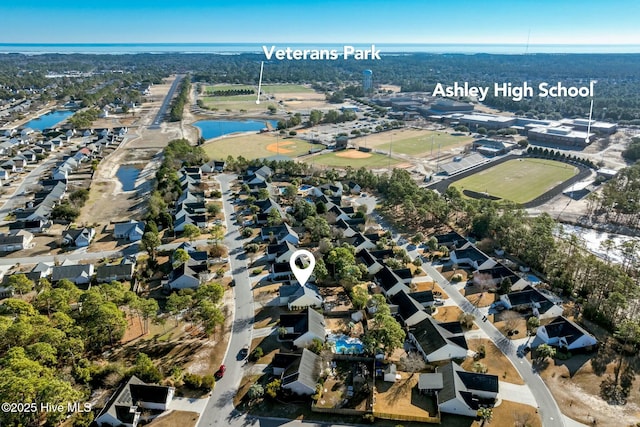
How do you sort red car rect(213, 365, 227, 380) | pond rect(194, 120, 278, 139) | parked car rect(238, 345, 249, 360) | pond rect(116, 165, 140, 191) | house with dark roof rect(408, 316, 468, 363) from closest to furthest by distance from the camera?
red car rect(213, 365, 227, 380)
house with dark roof rect(408, 316, 468, 363)
parked car rect(238, 345, 249, 360)
pond rect(116, 165, 140, 191)
pond rect(194, 120, 278, 139)

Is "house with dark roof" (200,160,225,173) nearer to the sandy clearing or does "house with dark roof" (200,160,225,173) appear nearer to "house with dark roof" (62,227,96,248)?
the sandy clearing

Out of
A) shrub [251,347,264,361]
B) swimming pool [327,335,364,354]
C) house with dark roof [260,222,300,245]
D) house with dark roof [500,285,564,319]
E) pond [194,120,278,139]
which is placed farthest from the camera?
pond [194,120,278,139]

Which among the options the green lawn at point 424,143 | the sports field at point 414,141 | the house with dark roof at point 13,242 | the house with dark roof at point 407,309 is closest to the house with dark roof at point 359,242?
the house with dark roof at point 407,309

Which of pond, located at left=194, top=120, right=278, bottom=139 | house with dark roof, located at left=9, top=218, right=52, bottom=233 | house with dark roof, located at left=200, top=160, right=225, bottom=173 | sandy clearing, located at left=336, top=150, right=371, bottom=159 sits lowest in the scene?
house with dark roof, located at left=9, top=218, right=52, bottom=233

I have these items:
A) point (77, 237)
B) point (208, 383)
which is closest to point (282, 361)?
point (208, 383)

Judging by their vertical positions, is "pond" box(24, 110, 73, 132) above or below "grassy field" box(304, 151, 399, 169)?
above

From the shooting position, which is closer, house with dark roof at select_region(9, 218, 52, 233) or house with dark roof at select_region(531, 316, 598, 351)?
house with dark roof at select_region(531, 316, 598, 351)

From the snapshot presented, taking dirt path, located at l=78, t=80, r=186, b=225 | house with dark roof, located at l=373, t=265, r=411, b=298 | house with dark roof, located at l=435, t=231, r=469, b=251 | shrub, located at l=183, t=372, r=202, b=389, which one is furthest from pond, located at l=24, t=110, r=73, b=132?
house with dark roof, located at l=435, t=231, r=469, b=251

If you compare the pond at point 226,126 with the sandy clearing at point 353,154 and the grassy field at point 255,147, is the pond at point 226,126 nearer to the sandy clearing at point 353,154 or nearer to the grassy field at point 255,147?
the grassy field at point 255,147
